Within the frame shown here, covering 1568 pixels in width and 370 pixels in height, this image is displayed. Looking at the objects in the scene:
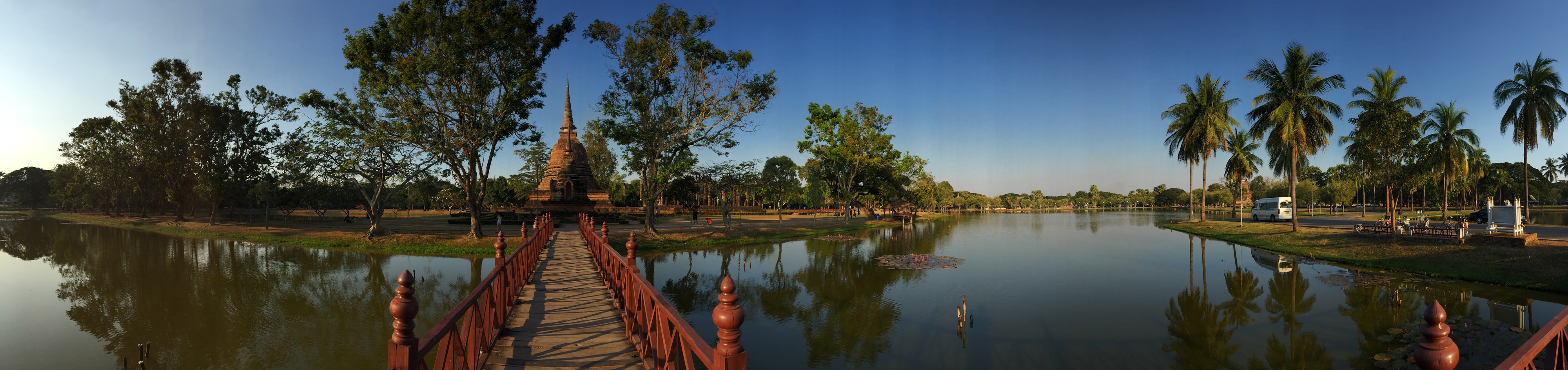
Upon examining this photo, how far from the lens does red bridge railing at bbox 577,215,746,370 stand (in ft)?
10.9

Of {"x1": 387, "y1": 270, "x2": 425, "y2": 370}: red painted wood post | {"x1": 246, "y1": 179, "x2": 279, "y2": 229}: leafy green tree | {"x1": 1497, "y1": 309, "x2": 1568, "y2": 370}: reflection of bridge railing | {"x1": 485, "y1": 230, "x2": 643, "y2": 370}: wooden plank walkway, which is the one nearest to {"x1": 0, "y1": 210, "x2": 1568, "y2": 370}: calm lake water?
{"x1": 485, "y1": 230, "x2": 643, "y2": 370}: wooden plank walkway

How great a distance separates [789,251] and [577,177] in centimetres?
2058

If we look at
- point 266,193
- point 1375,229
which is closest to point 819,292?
point 1375,229

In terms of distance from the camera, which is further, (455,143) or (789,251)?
(789,251)

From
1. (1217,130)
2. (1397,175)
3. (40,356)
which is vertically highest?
(1217,130)

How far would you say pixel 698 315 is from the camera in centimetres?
1141

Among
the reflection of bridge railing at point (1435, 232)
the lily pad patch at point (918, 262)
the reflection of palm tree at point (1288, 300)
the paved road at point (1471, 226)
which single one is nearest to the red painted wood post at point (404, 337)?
the reflection of palm tree at point (1288, 300)

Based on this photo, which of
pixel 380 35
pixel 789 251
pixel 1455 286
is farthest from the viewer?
pixel 789 251

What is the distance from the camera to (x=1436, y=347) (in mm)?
2855

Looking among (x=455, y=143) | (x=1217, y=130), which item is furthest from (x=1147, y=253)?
(x=455, y=143)

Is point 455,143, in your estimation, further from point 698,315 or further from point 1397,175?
point 1397,175

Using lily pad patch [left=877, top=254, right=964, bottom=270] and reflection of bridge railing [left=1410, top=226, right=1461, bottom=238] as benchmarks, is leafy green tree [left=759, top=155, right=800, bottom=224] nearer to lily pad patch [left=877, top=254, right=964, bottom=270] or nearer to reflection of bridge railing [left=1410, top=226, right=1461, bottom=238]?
lily pad patch [left=877, top=254, right=964, bottom=270]

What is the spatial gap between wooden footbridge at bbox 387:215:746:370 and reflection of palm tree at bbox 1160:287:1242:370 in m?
7.35

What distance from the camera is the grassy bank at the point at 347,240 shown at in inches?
809
